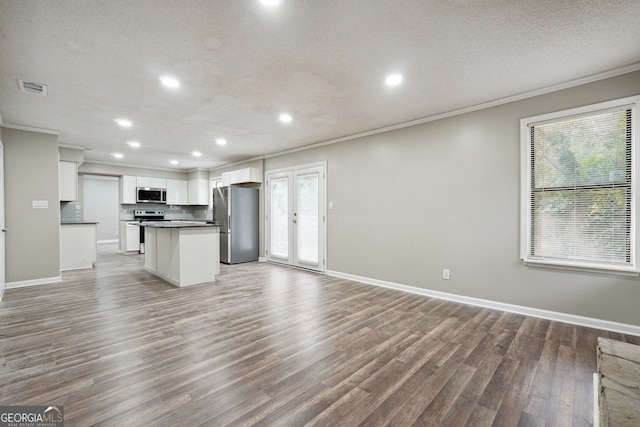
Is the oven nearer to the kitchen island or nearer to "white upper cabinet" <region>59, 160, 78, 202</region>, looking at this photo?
"white upper cabinet" <region>59, 160, 78, 202</region>

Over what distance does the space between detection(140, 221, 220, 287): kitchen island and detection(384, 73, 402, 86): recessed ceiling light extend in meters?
3.35

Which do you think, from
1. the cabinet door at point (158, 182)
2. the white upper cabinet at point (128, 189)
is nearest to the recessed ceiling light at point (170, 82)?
the white upper cabinet at point (128, 189)

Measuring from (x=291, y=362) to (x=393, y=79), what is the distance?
9.04 feet

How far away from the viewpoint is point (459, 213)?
3670 millimetres

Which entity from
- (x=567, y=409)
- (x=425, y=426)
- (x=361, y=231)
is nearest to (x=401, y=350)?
(x=425, y=426)

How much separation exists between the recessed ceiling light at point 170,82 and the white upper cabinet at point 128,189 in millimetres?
6272

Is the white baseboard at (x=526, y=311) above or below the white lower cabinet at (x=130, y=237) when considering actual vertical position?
below

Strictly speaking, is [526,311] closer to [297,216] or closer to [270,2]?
[270,2]

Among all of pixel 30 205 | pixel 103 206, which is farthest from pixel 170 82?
pixel 103 206

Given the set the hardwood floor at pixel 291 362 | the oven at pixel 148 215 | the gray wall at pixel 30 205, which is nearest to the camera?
the hardwood floor at pixel 291 362

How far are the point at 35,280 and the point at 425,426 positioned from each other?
5.84 meters

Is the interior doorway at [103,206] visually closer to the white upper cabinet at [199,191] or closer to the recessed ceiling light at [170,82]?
the white upper cabinet at [199,191]

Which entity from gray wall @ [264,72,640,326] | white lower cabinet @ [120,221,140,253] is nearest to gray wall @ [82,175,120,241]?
white lower cabinet @ [120,221,140,253]

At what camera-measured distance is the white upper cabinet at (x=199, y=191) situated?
8.56m
